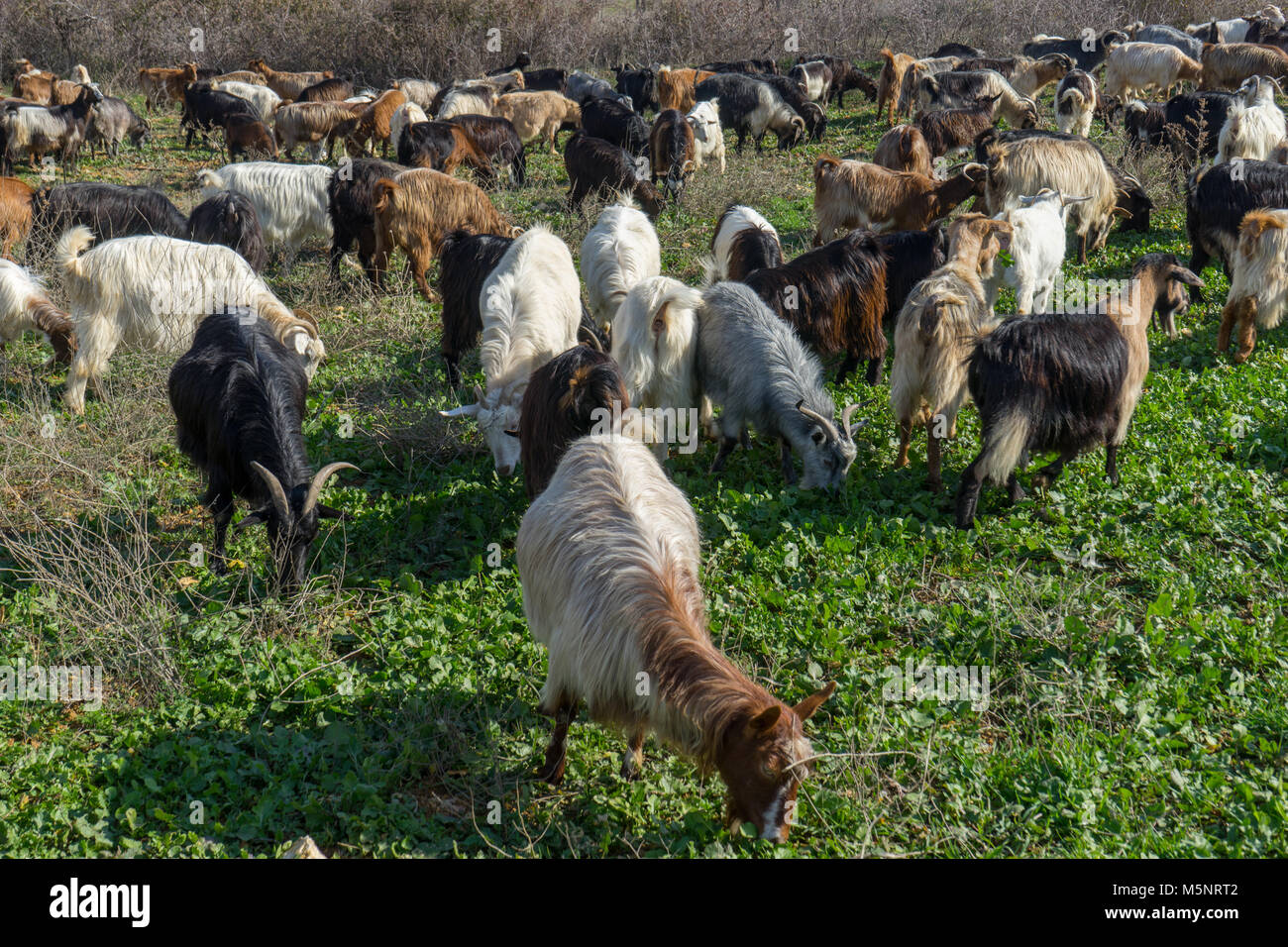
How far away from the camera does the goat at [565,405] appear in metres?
5.64

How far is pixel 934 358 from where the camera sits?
6531 millimetres

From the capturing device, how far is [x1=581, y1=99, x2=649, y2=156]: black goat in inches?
629

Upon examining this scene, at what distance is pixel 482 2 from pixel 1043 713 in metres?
24.1

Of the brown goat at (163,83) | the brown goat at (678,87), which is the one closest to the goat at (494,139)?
the brown goat at (678,87)

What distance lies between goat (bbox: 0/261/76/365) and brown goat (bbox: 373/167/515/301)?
3143 millimetres

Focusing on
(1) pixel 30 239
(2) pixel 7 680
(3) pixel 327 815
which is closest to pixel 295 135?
(1) pixel 30 239

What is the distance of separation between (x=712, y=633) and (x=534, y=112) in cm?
1478

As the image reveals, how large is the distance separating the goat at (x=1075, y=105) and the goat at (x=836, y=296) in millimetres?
8836

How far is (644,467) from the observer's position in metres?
4.64

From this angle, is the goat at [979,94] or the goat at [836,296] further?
the goat at [979,94]

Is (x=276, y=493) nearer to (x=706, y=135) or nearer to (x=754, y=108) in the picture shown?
(x=706, y=135)

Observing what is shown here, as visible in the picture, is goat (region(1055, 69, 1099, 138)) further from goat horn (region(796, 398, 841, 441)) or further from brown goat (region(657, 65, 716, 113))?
goat horn (region(796, 398, 841, 441))

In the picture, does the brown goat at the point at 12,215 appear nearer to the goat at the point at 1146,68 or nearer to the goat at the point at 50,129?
the goat at the point at 50,129
